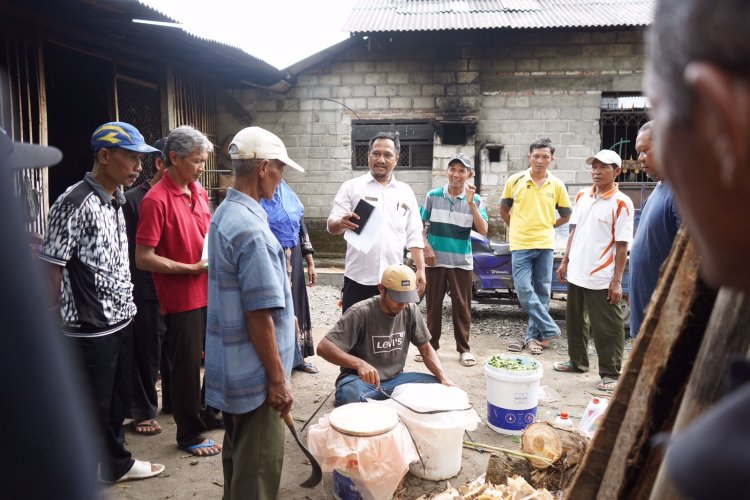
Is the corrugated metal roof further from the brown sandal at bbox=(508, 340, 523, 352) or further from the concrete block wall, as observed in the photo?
the brown sandal at bbox=(508, 340, 523, 352)

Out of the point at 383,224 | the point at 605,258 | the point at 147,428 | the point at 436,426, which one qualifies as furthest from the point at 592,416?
the point at 147,428

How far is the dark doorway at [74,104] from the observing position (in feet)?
21.2

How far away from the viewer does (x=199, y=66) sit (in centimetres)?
849

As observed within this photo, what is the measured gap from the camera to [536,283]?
5.90 metres

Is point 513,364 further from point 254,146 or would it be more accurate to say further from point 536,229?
point 254,146

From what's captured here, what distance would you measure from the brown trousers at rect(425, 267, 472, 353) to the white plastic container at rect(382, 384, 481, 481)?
223 cm

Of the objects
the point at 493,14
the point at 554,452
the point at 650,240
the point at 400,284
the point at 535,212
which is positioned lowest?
the point at 554,452

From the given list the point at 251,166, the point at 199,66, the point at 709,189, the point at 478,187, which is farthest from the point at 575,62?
the point at 709,189

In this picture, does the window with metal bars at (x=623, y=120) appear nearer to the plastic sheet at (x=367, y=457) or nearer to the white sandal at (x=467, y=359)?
the white sandal at (x=467, y=359)

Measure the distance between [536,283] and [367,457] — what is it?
12.1 feet

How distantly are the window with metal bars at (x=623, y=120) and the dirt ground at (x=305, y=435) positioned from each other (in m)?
4.84

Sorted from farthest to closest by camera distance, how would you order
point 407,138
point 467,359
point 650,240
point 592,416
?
point 407,138 → point 467,359 → point 650,240 → point 592,416

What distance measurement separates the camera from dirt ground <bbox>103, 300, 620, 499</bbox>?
318 cm

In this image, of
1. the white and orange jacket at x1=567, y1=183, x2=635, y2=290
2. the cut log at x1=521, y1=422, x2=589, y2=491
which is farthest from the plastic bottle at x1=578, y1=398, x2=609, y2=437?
the white and orange jacket at x1=567, y1=183, x2=635, y2=290
